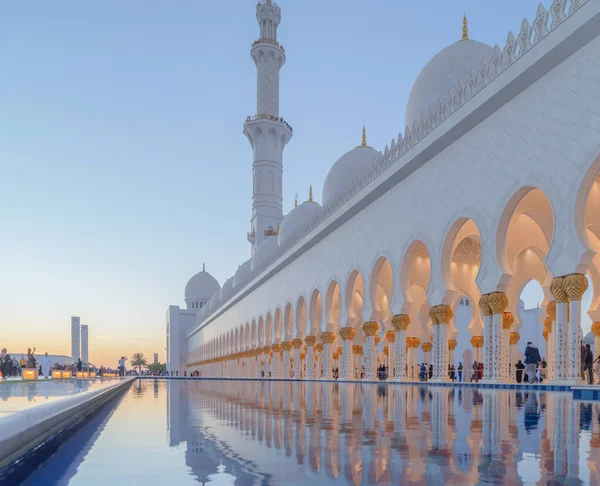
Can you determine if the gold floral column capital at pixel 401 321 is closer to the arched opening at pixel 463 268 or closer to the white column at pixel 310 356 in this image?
the arched opening at pixel 463 268

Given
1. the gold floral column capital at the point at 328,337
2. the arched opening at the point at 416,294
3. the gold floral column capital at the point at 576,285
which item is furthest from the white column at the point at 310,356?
the gold floral column capital at the point at 576,285

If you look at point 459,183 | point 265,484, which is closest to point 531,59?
point 459,183

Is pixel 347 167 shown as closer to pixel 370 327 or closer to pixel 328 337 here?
pixel 328 337

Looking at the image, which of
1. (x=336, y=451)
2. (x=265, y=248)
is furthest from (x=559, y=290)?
(x=265, y=248)

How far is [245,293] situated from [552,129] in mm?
21352

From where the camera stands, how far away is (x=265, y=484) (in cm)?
165

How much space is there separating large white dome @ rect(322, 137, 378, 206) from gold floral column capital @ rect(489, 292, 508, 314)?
32.1 feet

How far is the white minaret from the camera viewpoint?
96.3 feet

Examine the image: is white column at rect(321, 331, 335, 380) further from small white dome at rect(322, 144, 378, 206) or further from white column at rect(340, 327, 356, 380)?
small white dome at rect(322, 144, 378, 206)

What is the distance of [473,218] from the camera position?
9.76m

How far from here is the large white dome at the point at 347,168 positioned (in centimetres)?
1869

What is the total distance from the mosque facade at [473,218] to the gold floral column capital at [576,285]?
0.02m

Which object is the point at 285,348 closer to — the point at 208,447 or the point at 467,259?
the point at 467,259

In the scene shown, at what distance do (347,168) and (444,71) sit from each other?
6444mm
